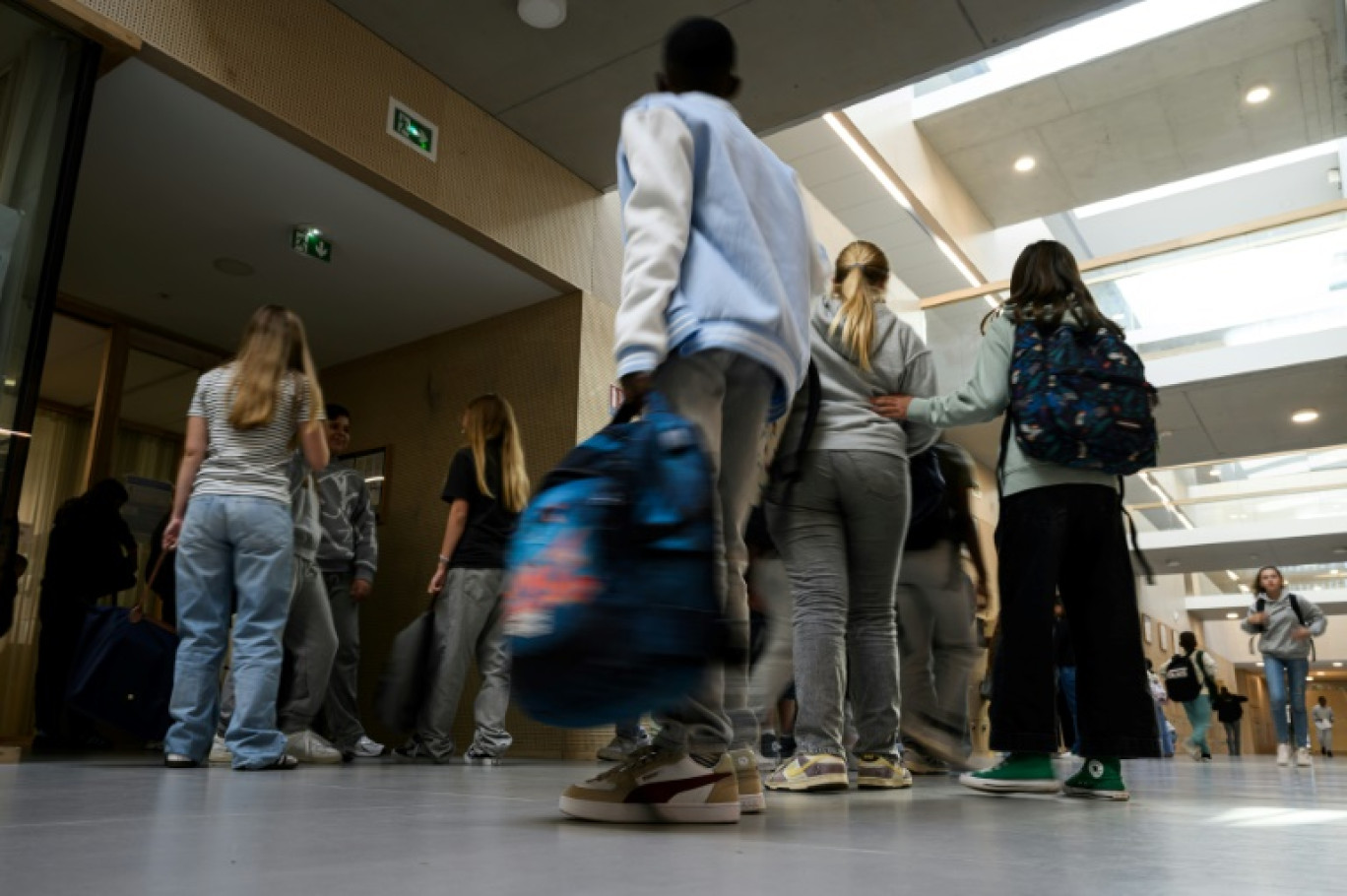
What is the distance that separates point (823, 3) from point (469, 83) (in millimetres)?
1899

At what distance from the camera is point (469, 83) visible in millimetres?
5262

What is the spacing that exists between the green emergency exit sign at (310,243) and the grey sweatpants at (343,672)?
1828 mm

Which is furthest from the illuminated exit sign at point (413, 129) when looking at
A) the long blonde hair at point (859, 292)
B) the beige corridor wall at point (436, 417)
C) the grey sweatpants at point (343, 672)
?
the long blonde hair at point (859, 292)

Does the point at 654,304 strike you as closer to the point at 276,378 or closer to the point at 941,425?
the point at 941,425

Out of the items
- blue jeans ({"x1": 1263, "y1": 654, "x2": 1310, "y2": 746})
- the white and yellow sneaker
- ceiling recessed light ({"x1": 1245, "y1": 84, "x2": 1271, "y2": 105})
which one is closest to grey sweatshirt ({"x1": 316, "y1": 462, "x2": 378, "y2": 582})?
the white and yellow sneaker

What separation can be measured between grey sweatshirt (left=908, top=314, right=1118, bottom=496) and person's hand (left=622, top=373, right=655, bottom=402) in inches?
49.2

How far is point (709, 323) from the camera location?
1758 millimetres

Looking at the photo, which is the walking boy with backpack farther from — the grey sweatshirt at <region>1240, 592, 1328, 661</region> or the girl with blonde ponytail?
the grey sweatshirt at <region>1240, 592, 1328, 661</region>

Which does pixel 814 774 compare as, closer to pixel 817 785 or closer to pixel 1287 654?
pixel 817 785

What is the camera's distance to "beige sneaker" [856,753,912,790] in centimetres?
274

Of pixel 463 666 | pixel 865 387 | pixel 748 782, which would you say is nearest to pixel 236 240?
pixel 463 666

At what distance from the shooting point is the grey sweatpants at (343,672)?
4.80m

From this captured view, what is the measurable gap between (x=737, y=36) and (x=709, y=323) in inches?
136

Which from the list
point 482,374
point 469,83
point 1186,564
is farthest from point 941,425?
point 1186,564
